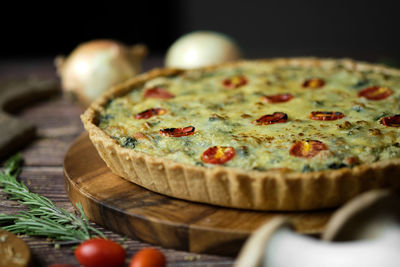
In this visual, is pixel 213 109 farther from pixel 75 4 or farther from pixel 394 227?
pixel 75 4

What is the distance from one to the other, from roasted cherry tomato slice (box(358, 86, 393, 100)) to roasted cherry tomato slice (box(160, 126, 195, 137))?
1.31m

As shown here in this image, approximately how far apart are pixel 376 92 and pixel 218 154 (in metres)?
1.45

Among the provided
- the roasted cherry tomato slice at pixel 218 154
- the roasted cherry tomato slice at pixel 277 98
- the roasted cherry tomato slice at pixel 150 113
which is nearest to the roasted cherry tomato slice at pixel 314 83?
the roasted cherry tomato slice at pixel 277 98

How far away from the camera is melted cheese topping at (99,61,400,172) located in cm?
260

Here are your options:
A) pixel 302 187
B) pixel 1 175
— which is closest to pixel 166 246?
pixel 302 187

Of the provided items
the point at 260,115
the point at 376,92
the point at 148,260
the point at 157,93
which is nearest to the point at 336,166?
the point at 260,115

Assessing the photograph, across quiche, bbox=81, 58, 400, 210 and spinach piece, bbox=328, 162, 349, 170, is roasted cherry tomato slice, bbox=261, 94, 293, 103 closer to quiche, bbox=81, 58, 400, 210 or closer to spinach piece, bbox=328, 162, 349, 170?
quiche, bbox=81, 58, 400, 210

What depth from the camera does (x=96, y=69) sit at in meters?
4.82

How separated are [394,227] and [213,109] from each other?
1.67 meters

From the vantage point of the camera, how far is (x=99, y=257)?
2268mm

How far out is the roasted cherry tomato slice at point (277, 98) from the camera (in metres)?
3.40

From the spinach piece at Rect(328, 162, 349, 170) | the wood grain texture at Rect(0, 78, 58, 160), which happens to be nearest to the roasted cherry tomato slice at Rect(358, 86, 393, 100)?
the spinach piece at Rect(328, 162, 349, 170)

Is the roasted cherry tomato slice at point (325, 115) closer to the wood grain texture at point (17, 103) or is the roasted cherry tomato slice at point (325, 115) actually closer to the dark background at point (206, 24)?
the wood grain texture at point (17, 103)

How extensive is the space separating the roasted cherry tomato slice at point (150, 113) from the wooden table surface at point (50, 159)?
0.72 m
